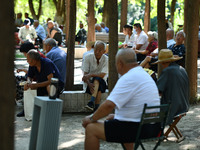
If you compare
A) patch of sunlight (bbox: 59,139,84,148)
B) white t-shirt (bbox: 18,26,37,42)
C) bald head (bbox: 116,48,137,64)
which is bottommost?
patch of sunlight (bbox: 59,139,84,148)

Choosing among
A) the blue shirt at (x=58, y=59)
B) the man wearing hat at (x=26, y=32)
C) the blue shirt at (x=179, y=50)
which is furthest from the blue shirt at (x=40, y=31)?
the blue shirt at (x=179, y=50)

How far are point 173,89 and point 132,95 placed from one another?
168 cm

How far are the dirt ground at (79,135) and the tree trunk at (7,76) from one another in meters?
4.06

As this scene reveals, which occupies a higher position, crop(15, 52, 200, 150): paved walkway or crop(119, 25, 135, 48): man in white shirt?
crop(119, 25, 135, 48): man in white shirt

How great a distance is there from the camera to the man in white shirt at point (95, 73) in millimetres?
9789

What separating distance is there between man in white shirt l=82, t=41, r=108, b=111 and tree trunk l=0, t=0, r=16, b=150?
6.39 m

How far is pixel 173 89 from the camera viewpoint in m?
6.93

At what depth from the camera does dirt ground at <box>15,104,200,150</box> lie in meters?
7.36

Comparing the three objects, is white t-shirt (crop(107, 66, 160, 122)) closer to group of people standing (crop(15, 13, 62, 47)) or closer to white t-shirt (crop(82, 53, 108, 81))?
white t-shirt (crop(82, 53, 108, 81))

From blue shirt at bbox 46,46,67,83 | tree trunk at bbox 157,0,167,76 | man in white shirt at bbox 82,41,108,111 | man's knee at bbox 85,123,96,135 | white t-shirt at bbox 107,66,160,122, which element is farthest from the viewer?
blue shirt at bbox 46,46,67,83

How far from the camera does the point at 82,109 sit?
10.3 m

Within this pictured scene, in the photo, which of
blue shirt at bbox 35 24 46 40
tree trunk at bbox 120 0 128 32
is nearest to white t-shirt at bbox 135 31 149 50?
blue shirt at bbox 35 24 46 40

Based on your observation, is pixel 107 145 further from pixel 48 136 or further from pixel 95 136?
pixel 95 136

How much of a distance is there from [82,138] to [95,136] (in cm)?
252
